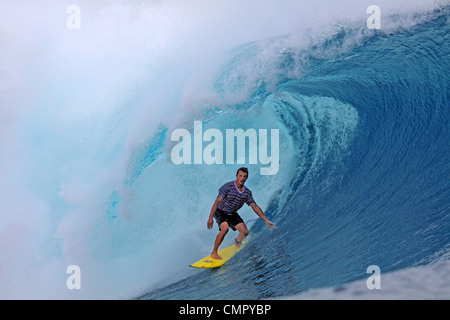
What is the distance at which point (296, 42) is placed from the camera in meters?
5.41

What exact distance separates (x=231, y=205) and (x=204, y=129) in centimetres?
133

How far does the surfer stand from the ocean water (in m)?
0.37

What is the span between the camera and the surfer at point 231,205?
4.19 metres


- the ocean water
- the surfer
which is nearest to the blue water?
the ocean water

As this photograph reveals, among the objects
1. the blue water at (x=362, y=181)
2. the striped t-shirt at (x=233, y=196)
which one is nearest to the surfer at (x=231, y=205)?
the striped t-shirt at (x=233, y=196)

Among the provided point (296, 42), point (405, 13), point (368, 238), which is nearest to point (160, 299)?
point (368, 238)

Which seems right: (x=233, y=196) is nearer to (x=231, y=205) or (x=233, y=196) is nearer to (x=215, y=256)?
(x=231, y=205)

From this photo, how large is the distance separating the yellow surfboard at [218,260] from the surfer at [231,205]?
0.05 m

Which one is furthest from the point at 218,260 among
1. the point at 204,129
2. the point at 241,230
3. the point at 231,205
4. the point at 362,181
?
the point at 362,181

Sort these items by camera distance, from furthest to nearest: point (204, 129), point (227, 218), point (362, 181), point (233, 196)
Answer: point (204, 129), point (362, 181), point (227, 218), point (233, 196)

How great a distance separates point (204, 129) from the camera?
17.4ft

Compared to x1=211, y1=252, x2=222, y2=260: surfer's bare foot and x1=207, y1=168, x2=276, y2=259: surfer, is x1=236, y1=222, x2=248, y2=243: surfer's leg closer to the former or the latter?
x1=207, y1=168, x2=276, y2=259: surfer

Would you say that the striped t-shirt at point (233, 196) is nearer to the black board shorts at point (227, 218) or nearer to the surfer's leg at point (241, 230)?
the black board shorts at point (227, 218)
